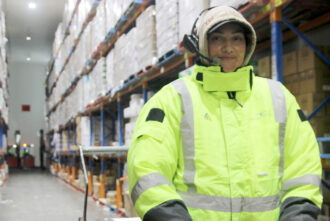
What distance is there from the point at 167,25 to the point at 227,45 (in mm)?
2958

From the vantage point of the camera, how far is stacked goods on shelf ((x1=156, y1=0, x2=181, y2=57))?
4.38m

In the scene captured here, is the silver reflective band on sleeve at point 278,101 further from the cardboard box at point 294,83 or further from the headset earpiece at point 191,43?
the cardboard box at point 294,83

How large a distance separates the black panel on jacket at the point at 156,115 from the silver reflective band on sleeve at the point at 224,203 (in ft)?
0.91

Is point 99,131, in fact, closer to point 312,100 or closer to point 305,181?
point 312,100

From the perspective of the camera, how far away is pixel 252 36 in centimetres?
172

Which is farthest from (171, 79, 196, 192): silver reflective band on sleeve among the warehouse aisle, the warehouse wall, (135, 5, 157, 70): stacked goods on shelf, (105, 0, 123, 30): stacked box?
the warehouse wall

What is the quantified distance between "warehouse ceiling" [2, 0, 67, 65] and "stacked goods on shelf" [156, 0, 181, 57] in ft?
35.5

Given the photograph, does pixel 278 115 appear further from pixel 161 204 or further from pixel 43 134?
pixel 43 134

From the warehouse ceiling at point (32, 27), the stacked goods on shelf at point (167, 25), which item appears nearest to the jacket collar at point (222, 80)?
the stacked goods on shelf at point (167, 25)

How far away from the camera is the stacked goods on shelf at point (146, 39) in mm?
5203

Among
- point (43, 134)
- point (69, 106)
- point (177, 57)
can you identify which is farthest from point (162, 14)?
point (43, 134)

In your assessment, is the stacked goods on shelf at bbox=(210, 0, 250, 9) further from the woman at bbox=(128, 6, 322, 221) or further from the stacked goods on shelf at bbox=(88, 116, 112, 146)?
the stacked goods on shelf at bbox=(88, 116, 112, 146)

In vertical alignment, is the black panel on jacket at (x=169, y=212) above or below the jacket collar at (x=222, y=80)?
below

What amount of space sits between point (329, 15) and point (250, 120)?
9.25ft
